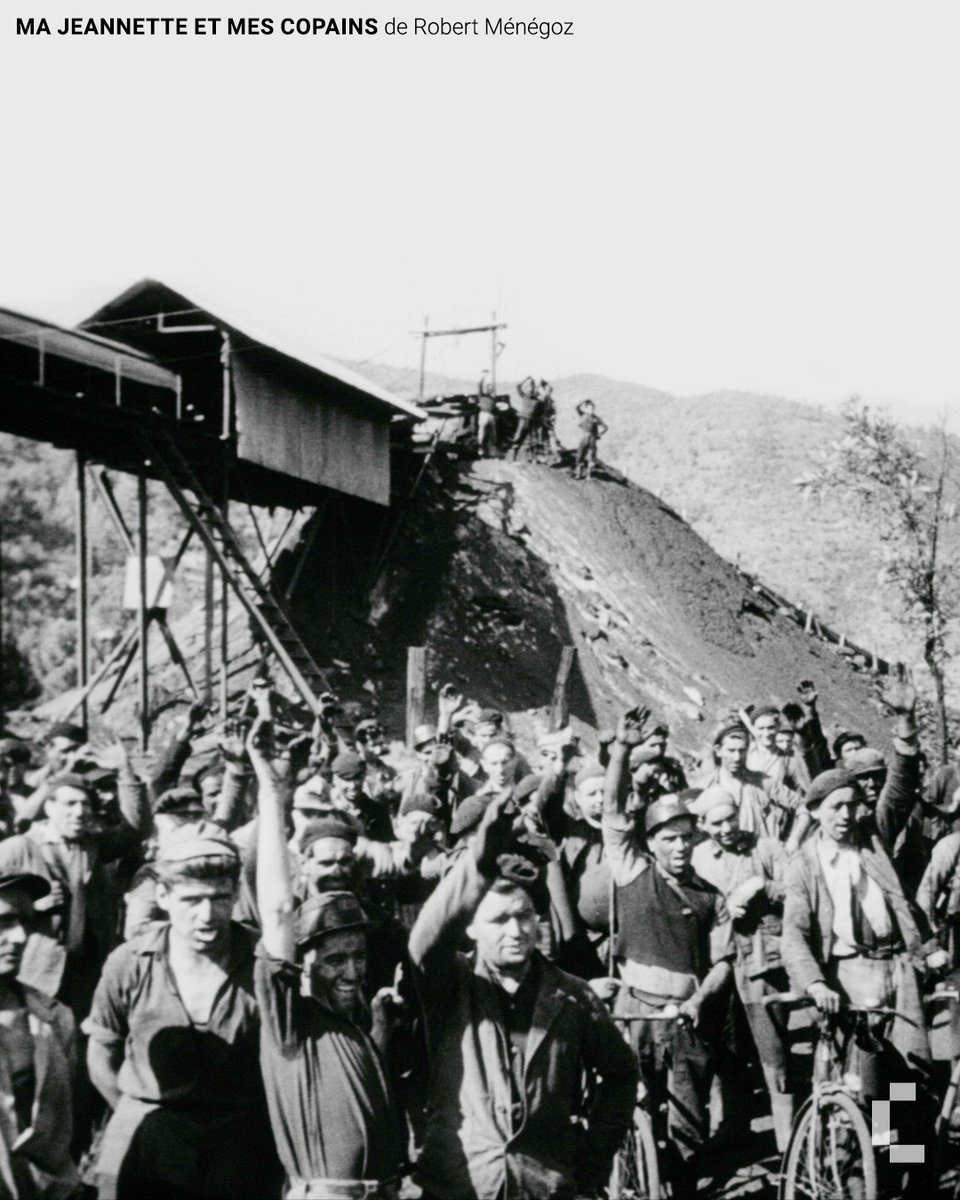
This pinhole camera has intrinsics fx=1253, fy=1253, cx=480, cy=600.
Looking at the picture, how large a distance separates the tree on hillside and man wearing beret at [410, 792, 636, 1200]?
1069 centimetres

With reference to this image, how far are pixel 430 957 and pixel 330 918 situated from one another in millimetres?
360

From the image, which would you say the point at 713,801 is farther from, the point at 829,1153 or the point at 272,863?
the point at 272,863

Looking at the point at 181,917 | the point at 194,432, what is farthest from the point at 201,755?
the point at 181,917

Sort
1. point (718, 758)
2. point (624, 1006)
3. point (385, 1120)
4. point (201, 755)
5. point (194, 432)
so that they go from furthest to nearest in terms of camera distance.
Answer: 1. point (194, 432)
2. point (201, 755)
3. point (718, 758)
4. point (624, 1006)
5. point (385, 1120)

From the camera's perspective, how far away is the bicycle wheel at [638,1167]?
548cm

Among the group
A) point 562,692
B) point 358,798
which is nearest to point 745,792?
point 358,798

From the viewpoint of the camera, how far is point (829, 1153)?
17.5 feet

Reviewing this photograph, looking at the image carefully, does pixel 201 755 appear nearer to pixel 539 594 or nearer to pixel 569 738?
pixel 569 738

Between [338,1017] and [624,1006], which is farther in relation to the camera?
[624,1006]

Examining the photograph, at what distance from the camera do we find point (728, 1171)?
21.1 ft

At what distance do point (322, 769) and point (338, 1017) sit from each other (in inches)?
196

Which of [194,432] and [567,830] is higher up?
[194,432]

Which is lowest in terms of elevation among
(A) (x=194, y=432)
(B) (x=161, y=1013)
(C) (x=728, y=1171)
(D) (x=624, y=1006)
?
(C) (x=728, y=1171)

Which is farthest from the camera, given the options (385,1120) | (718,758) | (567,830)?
(718,758)
